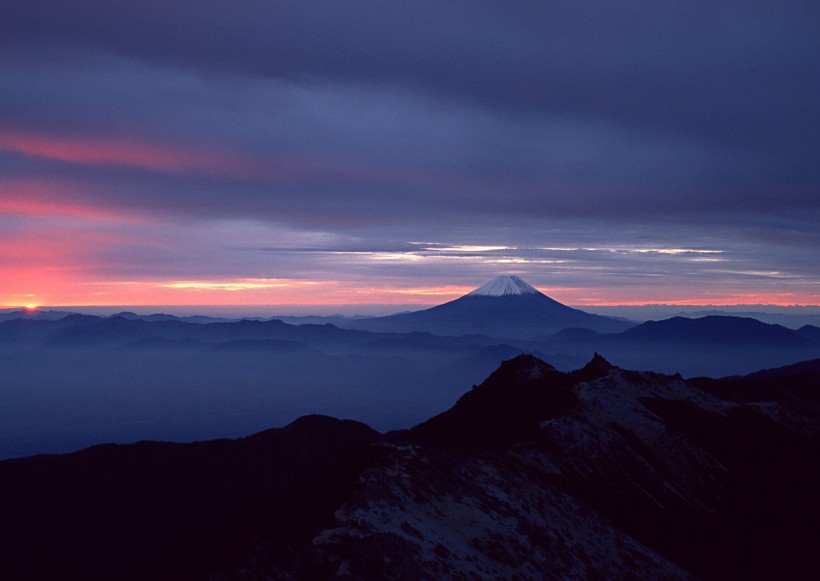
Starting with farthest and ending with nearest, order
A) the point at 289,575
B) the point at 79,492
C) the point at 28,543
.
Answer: the point at 79,492 < the point at 28,543 < the point at 289,575

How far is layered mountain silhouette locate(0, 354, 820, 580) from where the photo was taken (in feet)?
83.8

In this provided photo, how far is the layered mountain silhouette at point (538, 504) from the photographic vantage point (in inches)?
1005

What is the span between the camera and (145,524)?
95.2 meters

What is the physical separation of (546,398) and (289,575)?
40202 mm

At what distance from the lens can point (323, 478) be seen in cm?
3453

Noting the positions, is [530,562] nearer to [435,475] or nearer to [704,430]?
[435,475]

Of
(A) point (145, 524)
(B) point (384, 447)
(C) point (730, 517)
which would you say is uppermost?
(B) point (384, 447)

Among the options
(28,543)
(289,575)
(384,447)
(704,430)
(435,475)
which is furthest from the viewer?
(28,543)

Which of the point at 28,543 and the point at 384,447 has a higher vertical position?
the point at 384,447

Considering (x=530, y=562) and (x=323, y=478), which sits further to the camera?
(x=323, y=478)

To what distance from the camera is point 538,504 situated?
116 ft

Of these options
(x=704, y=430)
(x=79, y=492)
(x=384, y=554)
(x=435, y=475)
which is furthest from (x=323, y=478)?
(x=79, y=492)

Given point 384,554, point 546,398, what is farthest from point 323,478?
point 546,398

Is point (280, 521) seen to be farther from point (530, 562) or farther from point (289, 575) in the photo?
point (530, 562)
